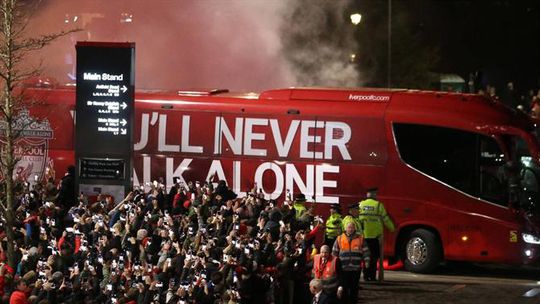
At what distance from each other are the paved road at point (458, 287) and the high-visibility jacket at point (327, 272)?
2635 millimetres

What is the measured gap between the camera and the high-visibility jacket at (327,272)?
12.8 metres

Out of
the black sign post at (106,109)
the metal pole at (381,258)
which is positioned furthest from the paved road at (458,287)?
the black sign post at (106,109)

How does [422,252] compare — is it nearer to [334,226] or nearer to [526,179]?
[526,179]

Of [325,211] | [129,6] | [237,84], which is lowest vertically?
[325,211]

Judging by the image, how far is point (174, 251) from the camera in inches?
556

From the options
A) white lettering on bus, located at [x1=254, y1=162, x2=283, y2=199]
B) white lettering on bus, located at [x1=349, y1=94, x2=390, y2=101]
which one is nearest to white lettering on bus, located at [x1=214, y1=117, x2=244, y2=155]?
white lettering on bus, located at [x1=254, y1=162, x2=283, y2=199]

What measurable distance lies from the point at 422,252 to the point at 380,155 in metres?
1.75

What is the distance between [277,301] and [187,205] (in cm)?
437

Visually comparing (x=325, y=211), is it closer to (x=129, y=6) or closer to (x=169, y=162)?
(x=169, y=162)

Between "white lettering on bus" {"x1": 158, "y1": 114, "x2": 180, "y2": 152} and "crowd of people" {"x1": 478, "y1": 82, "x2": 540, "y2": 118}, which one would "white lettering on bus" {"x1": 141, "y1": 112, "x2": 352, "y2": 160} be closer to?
"white lettering on bus" {"x1": 158, "y1": 114, "x2": 180, "y2": 152}

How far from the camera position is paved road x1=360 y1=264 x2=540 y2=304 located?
15688mm

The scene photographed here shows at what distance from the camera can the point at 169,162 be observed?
787 inches

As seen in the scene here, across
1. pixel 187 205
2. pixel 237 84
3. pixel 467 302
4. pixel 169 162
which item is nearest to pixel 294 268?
pixel 467 302

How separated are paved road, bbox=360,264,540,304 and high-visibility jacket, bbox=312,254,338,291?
2635 mm
